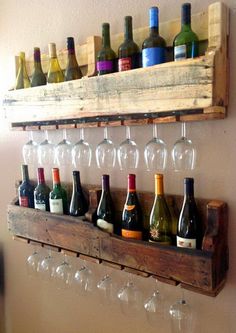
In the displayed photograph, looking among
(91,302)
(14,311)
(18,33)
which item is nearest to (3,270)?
(14,311)

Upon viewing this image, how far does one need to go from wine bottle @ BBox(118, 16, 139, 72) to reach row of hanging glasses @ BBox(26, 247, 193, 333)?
30.9 inches

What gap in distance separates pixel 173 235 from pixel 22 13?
125cm

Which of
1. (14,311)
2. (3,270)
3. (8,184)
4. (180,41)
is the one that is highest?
(180,41)

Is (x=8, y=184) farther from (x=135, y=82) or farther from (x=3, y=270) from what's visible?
(x=135, y=82)

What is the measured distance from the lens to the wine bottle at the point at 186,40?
87cm

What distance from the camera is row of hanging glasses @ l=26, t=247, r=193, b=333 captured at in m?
1.07

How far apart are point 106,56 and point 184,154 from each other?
1.47 feet

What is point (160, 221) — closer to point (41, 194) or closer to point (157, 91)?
point (157, 91)

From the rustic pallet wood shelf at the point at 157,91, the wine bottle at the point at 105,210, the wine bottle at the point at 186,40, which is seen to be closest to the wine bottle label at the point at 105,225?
the wine bottle at the point at 105,210

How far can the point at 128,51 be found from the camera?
3.37 feet

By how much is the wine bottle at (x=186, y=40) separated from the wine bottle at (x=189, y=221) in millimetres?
371

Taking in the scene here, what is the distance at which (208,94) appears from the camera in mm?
788

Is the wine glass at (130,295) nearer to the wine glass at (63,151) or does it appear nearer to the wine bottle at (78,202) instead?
the wine bottle at (78,202)

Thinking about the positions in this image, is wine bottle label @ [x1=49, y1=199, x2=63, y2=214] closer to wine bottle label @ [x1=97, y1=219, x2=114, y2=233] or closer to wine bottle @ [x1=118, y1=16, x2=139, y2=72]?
wine bottle label @ [x1=97, y1=219, x2=114, y2=233]
